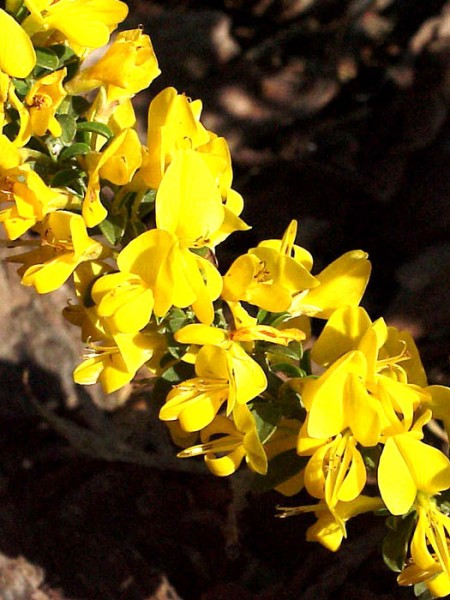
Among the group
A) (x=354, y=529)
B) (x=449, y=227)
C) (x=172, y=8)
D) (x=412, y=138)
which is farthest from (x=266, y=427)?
(x=172, y=8)

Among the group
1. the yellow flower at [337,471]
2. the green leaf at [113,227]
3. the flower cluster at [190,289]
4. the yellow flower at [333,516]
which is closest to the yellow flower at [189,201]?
the flower cluster at [190,289]

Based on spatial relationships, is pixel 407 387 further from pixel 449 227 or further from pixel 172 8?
pixel 172 8

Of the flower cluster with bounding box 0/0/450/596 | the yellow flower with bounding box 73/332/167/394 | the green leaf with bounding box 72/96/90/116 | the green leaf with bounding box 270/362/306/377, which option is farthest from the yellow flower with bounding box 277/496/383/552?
the green leaf with bounding box 72/96/90/116

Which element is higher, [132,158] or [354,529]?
[132,158]

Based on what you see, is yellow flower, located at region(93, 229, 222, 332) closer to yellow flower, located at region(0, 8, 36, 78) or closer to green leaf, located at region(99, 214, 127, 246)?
green leaf, located at region(99, 214, 127, 246)

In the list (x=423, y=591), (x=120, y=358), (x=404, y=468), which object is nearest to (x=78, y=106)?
(x=120, y=358)

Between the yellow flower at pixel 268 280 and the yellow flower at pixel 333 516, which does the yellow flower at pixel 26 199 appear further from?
the yellow flower at pixel 333 516
